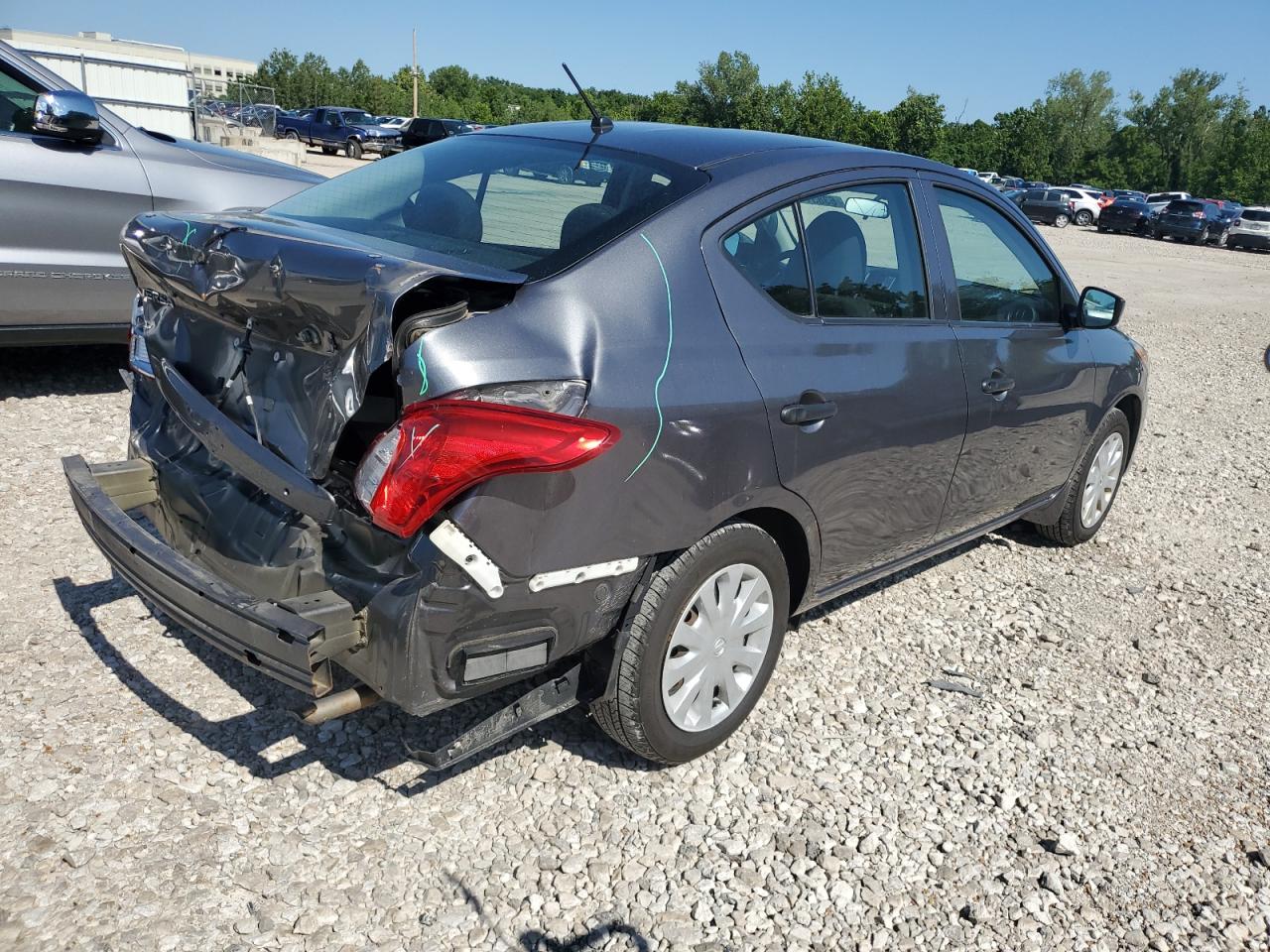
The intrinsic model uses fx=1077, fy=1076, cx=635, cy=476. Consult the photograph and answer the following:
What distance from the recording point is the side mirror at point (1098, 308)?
4.62 metres

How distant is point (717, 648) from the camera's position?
312 centimetres

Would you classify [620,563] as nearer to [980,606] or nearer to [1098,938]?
[1098,938]

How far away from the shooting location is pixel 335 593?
8.38 feet

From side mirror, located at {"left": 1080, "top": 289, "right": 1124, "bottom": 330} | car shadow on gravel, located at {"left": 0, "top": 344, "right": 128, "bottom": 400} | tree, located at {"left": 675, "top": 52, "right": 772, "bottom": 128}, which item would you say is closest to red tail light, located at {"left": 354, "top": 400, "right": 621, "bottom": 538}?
side mirror, located at {"left": 1080, "top": 289, "right": 1124, "bottom": 330}

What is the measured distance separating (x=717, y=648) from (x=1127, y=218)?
44.7 meters

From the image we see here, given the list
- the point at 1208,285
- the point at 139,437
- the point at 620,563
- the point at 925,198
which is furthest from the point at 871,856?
the point at 1208,285

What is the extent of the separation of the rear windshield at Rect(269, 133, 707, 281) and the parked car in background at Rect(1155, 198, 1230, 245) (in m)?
42.8

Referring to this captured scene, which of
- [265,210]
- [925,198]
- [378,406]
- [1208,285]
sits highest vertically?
[925,198]

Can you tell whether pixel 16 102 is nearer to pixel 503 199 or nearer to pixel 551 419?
pixel 503 199

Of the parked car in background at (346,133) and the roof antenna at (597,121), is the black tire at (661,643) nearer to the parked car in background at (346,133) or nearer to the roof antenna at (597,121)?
the roof antenna at (597,121)

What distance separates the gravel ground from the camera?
260 centimetres

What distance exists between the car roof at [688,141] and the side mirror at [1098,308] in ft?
3.90

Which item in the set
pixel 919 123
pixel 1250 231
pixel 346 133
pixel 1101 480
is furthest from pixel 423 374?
pixel 919 123

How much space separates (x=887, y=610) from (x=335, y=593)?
264 cm
